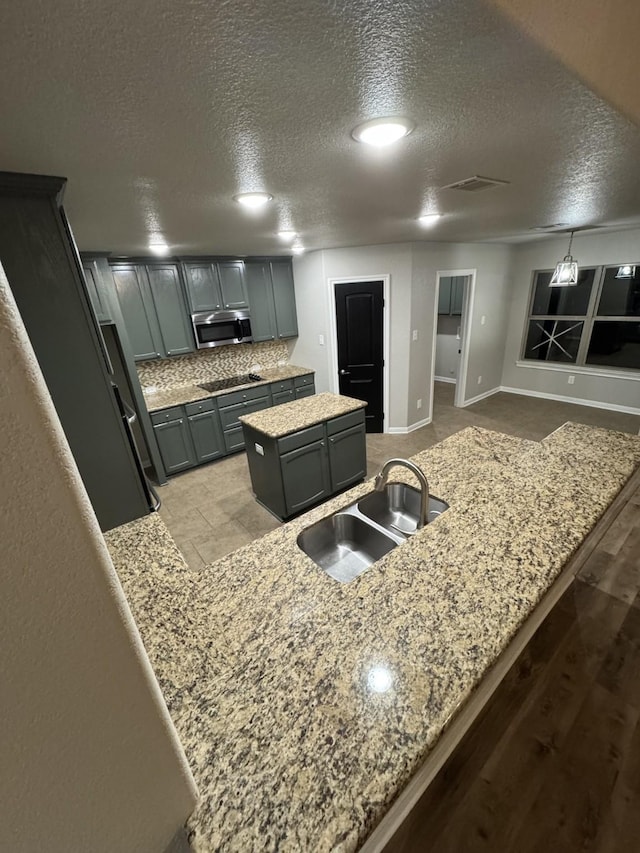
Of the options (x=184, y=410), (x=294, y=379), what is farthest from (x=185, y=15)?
(x=294, y=379)

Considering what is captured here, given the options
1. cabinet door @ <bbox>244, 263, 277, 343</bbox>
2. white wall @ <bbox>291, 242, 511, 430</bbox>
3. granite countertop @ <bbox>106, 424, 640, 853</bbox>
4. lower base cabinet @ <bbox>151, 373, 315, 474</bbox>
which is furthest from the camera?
cabinet door @ <bbox>244, 263, 277, 343</bbox>

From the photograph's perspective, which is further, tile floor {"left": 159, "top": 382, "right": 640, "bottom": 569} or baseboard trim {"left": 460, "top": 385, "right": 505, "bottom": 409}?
baseboard trim {"left": 460, "top": 385, "right": 505, "bottom": 409}

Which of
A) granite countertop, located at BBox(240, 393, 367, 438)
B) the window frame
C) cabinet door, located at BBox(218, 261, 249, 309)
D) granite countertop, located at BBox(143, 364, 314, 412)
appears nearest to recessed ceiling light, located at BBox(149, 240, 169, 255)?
cabinet door, located at BBox(218, 261, 249, 309)

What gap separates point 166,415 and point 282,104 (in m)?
3.25

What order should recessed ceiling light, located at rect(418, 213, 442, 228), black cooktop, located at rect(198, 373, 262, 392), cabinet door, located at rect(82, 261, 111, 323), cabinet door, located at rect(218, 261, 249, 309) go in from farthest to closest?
black cooktop, located at rect(198, 373, 262, 392) < cabinet door, located at rect(218, 261, 249, 309) < cabinet door, located at rect(82, 261, 111, 323) < recessed ceiling light, located at rect(418, 213, 442, 228)

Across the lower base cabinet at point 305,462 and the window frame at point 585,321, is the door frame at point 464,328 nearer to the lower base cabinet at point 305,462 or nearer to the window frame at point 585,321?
the window frame at point 585,321

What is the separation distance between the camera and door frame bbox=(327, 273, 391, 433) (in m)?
4.00

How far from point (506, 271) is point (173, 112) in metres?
5.60

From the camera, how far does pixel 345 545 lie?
165 centimetres

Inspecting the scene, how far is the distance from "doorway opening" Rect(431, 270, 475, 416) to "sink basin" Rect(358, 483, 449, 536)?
3.12 m

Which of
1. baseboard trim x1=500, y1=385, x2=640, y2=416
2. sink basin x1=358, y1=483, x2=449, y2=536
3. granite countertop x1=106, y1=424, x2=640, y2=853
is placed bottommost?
baseboard trim x1=500, y1=385, x2=640, y2=416

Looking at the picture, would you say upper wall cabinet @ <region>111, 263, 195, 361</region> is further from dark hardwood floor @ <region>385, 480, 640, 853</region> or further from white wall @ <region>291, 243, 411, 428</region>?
dark hardwood floor @ <region>385, 480, 640, 853</region>

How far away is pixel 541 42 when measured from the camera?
2.33 feet

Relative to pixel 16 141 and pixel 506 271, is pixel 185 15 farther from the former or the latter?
pixel 506 271
